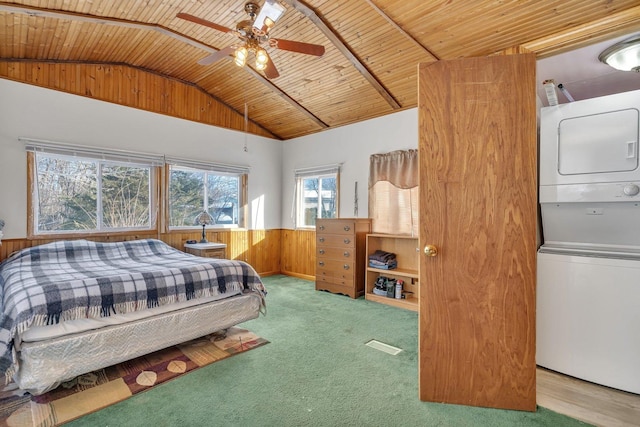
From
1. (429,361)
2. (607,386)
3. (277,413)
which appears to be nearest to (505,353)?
(429,361)

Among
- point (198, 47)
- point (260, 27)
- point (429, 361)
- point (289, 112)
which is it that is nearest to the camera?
point (429, 361)

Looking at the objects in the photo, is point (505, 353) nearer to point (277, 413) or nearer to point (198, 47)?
point (277, 413)

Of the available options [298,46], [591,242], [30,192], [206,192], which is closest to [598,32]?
[591,242]

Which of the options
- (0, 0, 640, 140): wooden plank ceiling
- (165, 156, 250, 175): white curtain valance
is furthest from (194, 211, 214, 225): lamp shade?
(0, 0, 640, 140): wooden plank ceiling

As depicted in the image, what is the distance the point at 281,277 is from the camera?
221 inches

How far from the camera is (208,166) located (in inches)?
193

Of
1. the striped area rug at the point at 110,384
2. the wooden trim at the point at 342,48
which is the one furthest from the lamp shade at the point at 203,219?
the wooden trim at the point at 342,48

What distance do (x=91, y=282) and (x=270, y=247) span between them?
3618mm

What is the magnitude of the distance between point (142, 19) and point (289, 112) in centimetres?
229

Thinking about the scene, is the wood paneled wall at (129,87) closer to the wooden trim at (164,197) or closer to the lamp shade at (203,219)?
the wooden trim at (164,197)

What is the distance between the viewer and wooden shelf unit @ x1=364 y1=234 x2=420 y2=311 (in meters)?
3.97

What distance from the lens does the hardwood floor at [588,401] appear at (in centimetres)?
182

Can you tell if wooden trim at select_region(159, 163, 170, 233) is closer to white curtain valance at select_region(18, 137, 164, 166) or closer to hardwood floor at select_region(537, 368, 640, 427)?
white curtain valance at select_region(18, 137, 164, 166)

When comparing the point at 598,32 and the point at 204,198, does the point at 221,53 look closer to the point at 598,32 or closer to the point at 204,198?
the point at 204,198
